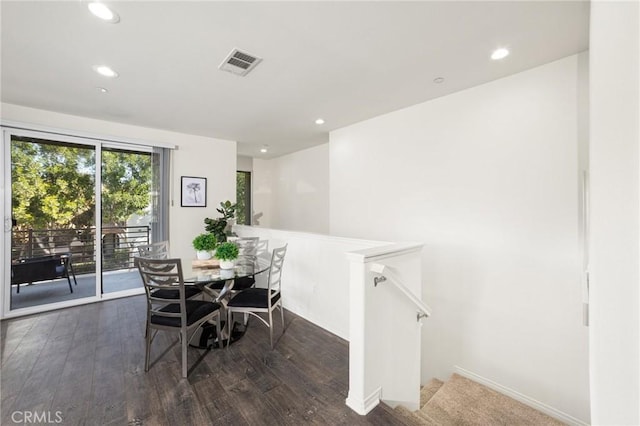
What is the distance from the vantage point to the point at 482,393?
247cm

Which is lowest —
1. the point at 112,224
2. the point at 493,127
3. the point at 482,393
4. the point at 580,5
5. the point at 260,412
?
the point at 482,393

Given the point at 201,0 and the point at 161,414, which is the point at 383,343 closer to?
the point at 161,414

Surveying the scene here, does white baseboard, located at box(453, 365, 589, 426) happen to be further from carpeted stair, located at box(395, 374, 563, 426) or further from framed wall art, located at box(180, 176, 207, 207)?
framed wall art, located at box(180, 176, 207, 207)

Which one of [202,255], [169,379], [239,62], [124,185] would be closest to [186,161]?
[124,185]

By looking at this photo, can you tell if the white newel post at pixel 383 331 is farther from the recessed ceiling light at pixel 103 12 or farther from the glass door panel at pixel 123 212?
the glass door panel at pixel 123 212

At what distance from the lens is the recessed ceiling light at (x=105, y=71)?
7.75 ft

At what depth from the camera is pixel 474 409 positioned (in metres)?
2.21

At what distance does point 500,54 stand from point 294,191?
451 cm

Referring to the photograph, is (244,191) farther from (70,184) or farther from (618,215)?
(618,215)

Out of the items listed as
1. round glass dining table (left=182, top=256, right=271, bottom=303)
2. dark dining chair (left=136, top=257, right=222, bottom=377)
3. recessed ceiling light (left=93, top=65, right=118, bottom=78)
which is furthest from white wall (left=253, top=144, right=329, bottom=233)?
recessed ceiling light (left=93, top=65, right=118, bottom=78)

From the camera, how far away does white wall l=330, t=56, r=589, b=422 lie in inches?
85.7

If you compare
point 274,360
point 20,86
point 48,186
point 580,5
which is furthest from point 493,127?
point 48,186

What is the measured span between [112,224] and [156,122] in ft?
5.63

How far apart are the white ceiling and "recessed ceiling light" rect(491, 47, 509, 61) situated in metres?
0.05
